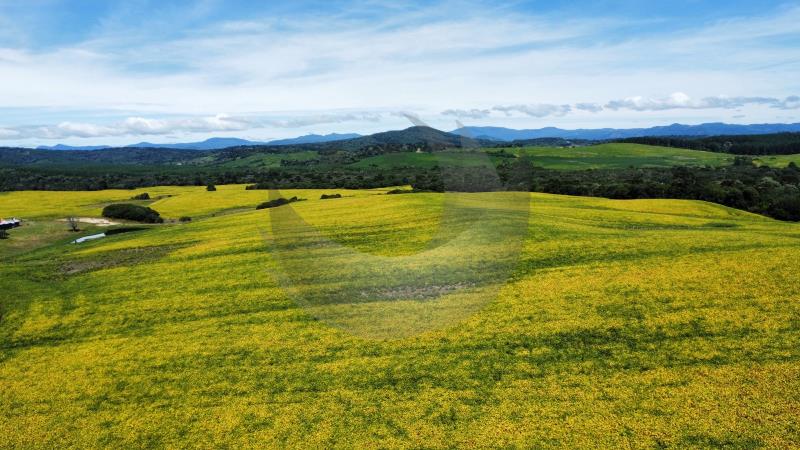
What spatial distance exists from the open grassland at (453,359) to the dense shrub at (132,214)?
123 ft

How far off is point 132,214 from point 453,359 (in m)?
65.6

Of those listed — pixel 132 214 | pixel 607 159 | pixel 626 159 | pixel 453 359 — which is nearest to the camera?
pixel 453 359

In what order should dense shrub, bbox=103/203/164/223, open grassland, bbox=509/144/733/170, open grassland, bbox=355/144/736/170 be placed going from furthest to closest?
open grassland, bbox=355/144/736/170, open grassland, bbox=509/144/733/170, dense shrub, bbox=103/203/164/223

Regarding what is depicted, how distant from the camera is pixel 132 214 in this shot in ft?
228

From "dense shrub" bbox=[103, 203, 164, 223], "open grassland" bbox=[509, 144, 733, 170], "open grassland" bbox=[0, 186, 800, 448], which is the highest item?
"open grassland" bbox=[509, 144, 733, 170]

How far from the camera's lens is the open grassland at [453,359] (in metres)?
14.6

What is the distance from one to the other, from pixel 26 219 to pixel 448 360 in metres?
74.7

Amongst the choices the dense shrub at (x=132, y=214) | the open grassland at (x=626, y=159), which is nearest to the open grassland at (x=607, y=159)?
the open grassland at (x=626, y=159)

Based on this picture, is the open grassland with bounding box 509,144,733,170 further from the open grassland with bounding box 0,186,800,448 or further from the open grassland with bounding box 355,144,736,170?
the open grassland with bounding box 0,186,800,448

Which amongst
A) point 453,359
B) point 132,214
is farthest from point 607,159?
point 453,359

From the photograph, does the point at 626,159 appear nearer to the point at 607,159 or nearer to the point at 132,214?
the point at 607,159

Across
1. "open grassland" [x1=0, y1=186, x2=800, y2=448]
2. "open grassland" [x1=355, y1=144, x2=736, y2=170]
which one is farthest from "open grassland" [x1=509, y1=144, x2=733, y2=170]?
"open grassland" [x1=0, y1=186, x2=800, y2=448]

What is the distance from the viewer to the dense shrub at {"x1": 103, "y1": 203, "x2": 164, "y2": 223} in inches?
2714

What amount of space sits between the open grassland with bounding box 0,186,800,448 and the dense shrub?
123ft
